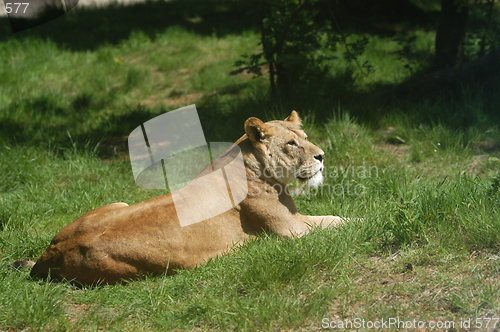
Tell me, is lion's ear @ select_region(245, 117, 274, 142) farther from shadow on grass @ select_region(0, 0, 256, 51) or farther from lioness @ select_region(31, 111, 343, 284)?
shadow on grass @ select_region(0, 0, 256, 51)

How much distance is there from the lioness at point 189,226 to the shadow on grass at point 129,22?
26.3ft

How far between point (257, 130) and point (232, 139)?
8.81 ft

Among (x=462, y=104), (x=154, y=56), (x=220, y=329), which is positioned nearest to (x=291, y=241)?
(x=220, y=329)

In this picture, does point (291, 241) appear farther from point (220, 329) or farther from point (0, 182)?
point (0, 182)

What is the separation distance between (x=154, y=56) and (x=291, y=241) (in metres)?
8.63

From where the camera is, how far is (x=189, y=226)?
4.71 m

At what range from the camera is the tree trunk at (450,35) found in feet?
29.8

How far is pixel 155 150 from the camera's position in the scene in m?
8.04

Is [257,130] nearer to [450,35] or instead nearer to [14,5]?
[450,35]

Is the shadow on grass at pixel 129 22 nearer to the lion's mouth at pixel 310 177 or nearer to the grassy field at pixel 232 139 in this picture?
the grassy field at pixel 232 139

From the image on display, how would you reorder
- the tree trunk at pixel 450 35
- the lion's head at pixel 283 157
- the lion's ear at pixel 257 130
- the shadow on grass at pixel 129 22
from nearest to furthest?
the lion's ear at pixel 257 130 < the lion's head at pixel 283 157 < the tree trunk at pixel 450 35 < the shadow on grass at pixel 129 22

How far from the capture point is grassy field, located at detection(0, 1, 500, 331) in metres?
3.89

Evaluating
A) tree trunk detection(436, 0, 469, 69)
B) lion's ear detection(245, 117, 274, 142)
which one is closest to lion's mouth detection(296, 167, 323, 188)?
lion's ear detection(245, 117, 274, 142)

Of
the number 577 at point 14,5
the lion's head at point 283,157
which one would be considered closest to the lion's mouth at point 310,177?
the lion's head at point 283,157
